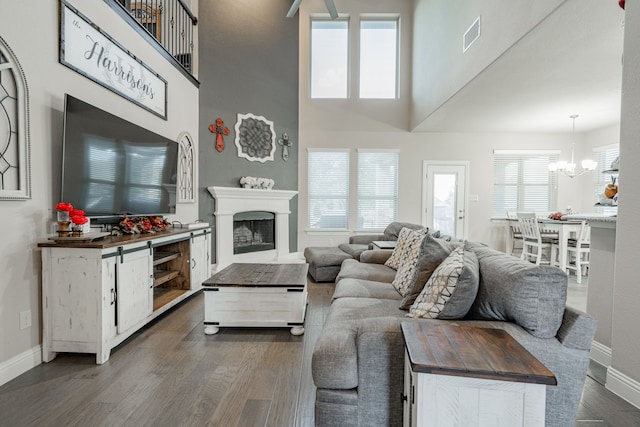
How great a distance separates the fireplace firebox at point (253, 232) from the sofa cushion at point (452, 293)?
4.14m

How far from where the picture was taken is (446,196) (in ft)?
21.1

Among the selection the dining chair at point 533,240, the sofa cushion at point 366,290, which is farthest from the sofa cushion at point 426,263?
the dining chair at point 533,240

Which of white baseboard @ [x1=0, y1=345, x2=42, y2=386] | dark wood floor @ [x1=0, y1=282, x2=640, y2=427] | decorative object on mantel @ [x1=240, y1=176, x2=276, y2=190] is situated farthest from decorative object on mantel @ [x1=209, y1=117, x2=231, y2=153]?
white baseboard @ [x1=0, y1=345, x2=42, y2=386]

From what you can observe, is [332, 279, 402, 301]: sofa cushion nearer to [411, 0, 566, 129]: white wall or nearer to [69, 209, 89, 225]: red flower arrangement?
[69, 209, 89, 225]: red flower arrangement

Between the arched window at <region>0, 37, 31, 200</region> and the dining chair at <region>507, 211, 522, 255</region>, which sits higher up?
the arched window at <region>0, 37, 31, 200</region>

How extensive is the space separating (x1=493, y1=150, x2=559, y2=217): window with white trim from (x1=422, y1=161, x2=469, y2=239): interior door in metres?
0.67

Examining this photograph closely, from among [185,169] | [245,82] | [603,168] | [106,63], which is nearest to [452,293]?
[106,63]

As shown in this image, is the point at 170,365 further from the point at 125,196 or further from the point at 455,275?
the point at 455,275

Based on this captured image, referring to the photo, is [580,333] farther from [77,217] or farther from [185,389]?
[77,217]

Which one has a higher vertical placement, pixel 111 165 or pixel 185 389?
pixel 111 165

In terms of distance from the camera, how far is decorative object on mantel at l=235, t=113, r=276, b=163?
205 inches

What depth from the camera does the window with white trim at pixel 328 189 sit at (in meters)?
6.41

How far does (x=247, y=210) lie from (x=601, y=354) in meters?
4.59

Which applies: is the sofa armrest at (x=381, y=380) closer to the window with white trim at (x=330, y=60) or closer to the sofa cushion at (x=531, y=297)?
the sofa cushion at (x=531, y=297)
